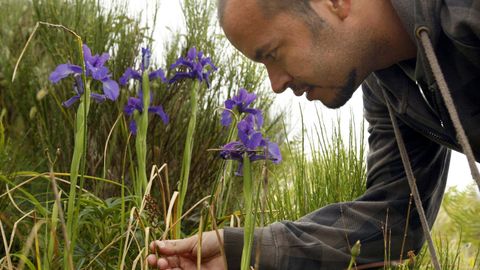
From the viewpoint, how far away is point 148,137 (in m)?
3.20

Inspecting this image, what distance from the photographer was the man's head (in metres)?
1.82

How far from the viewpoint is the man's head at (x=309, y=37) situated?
182 centimetres

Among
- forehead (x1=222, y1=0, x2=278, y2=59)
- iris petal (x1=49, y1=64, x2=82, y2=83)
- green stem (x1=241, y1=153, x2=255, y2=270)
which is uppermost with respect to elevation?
forehead (x1=222, y1=0, x2=278, y2=59)

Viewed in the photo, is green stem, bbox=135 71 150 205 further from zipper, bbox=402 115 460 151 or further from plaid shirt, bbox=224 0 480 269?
zipper, bbox=402 115 460 151

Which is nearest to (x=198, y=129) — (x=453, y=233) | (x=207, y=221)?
(x=207, y=221)

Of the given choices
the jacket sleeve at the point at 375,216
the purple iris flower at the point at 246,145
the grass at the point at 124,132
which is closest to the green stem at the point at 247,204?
the purple iris flower at the point at 246,145

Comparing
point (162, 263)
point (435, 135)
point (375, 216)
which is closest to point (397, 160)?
point (375, 216)

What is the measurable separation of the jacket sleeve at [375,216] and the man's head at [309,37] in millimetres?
472

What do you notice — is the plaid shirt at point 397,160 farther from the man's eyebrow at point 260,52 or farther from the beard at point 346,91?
the man's eyebrow at point 260,52

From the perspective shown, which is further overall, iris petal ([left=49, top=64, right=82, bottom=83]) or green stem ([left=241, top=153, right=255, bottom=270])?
iris petal ([left=49, top=64, right=82, bottom=83])

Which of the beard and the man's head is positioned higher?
the man's head

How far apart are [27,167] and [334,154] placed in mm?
1029

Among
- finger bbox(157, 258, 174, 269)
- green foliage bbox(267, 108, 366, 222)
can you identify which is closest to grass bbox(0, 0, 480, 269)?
green foliage bbox(267, 108, 366, 222)

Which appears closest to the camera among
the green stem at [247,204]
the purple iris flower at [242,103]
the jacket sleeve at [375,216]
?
the green stem at [247,204]
